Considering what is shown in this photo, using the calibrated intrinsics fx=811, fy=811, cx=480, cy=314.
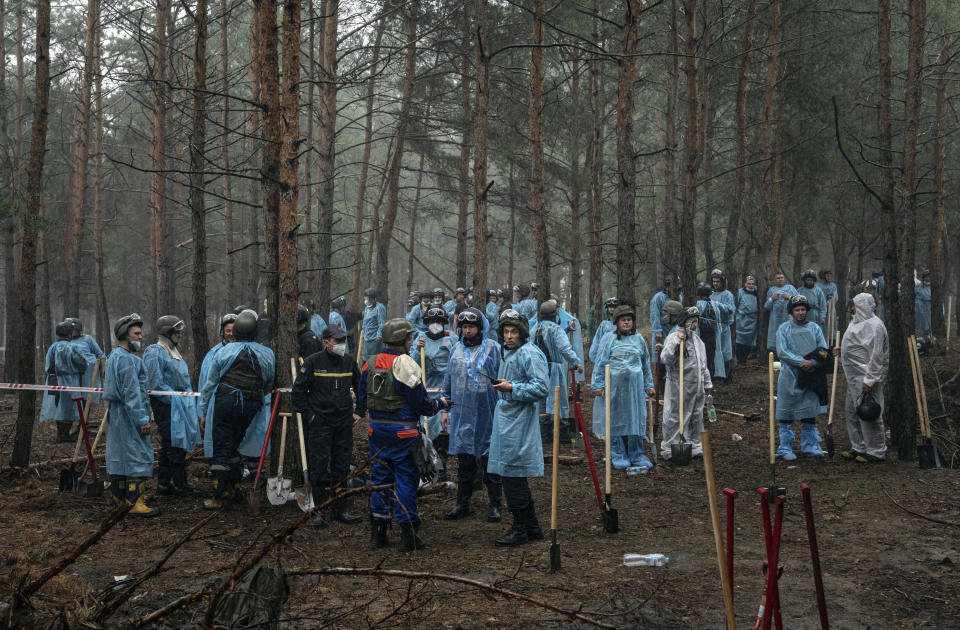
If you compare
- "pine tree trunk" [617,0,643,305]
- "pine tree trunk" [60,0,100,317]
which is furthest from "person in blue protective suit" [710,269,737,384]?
"pine tree trunk" [60,0,100,317]

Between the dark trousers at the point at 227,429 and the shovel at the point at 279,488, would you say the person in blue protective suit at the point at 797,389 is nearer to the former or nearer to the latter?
the shovel at the point at 279,488

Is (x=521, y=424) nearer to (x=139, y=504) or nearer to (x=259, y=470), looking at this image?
(x=259, y=470)

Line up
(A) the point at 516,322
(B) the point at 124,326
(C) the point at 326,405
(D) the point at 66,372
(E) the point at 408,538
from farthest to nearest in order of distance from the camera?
(D) the point at 66,372 < (B) the point at 124,326 < (C) the point at 326,405 < (A) the point at 516,322 < (E) the point at 408,538

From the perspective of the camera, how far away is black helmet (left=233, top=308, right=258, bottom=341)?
855 centimetres

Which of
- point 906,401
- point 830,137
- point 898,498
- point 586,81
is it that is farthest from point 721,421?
point 586,81

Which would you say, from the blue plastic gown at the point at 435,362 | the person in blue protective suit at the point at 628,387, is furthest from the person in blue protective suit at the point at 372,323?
the person in blue protective suit at the point at 628,387

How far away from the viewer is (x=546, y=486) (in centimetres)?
985

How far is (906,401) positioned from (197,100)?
1063cm

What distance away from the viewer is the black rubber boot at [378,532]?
23.7 feet

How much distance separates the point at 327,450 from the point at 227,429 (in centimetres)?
113

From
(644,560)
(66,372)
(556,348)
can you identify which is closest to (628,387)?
(556,348)

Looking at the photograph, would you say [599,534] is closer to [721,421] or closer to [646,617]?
[646,617]

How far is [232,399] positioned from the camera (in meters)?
8.45

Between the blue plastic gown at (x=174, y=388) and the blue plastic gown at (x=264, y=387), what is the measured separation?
1.91ft
